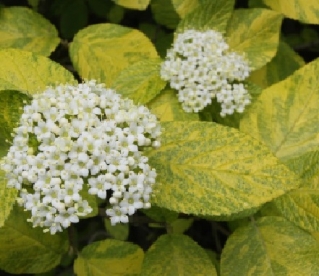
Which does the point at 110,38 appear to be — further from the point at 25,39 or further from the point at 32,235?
the point at 32,235

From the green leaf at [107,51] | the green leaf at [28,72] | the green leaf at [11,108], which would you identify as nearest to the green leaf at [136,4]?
the green leaf at [107,51]

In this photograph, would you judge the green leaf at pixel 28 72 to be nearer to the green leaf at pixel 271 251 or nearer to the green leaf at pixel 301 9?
the green leaf at pixel 271 251

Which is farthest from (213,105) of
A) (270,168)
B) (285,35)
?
(285,35)

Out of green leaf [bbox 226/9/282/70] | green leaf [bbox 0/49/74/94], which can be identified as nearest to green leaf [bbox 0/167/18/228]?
green leaf [bbox 0/49/74/94]

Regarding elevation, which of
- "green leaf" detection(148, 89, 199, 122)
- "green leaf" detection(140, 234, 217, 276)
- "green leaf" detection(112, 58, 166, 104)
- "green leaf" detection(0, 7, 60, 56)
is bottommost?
"green leaf" detection(140, 234, 217, 276)

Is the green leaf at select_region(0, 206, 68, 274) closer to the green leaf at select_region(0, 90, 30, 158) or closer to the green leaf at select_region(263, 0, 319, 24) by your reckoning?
the green leaf at select_region(0, 90, 30, 158)

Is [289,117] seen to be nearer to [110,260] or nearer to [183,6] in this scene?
[183,6]

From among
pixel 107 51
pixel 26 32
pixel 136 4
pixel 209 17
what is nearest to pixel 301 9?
pixel 209 17
